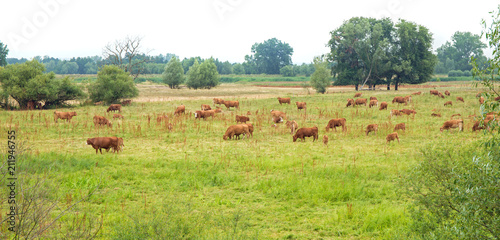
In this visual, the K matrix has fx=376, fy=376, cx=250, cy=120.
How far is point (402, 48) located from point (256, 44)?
115 metres

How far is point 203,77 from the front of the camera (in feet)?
234

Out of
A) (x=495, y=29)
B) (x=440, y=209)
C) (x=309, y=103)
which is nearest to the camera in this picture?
(x=495, y=29)

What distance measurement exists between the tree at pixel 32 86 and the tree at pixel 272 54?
119 metres

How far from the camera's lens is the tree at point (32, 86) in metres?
33.3

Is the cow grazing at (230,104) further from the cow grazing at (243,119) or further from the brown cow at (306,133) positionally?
the brown cow at (306,133)

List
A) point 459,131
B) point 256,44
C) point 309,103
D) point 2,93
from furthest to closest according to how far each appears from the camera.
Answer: point 256,44 < point 309,103 < point 2,93 < point 459,131

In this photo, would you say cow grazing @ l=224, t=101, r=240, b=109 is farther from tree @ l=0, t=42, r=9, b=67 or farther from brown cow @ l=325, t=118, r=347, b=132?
tree @ l=0, t=42, r=9, b=67

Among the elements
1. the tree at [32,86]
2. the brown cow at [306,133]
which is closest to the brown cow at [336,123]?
the brown cow at [306,133]

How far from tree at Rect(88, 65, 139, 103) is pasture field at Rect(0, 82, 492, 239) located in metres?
15.8

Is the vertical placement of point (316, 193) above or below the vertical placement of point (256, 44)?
below

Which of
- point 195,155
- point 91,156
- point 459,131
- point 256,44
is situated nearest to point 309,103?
point 459,131

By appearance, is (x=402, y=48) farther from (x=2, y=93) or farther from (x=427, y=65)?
(x=2, y=93)

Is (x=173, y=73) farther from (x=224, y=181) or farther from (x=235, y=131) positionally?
(x=224, y=181)

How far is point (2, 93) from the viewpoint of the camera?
33219 mm
